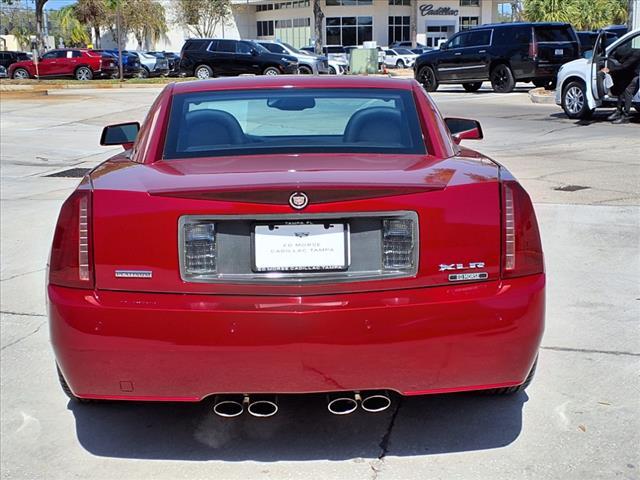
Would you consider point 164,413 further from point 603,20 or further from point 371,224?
point 603,20

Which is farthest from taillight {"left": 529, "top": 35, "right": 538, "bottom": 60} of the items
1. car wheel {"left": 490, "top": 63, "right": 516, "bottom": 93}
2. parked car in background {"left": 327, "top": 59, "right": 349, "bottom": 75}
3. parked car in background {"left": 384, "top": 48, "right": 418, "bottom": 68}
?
parked car in background {"left": 384, "top": 48, "right": 418, "bottom": 68}

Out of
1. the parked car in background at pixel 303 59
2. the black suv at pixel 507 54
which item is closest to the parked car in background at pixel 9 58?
the parked car in background at pixel 303 59

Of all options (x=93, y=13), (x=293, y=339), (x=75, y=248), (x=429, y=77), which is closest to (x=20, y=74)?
(x=429, y=77)

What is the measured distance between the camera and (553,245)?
730cm

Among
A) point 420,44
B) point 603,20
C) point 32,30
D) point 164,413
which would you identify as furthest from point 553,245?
point 32,30

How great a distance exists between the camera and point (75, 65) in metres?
43.6

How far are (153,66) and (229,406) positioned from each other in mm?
45306

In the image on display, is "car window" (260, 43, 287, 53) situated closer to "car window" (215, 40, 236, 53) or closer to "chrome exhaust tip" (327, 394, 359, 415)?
"car window" (215, 40, 236, 53)

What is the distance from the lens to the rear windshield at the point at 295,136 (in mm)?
4156

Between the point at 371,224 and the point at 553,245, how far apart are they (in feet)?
14.5

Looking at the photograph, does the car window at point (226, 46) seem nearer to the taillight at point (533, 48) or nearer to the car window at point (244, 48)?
the car window at point (244, 48)

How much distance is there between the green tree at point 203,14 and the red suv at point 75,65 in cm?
3642

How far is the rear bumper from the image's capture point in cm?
318

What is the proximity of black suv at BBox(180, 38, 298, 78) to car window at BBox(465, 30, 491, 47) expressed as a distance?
30.4 feet
